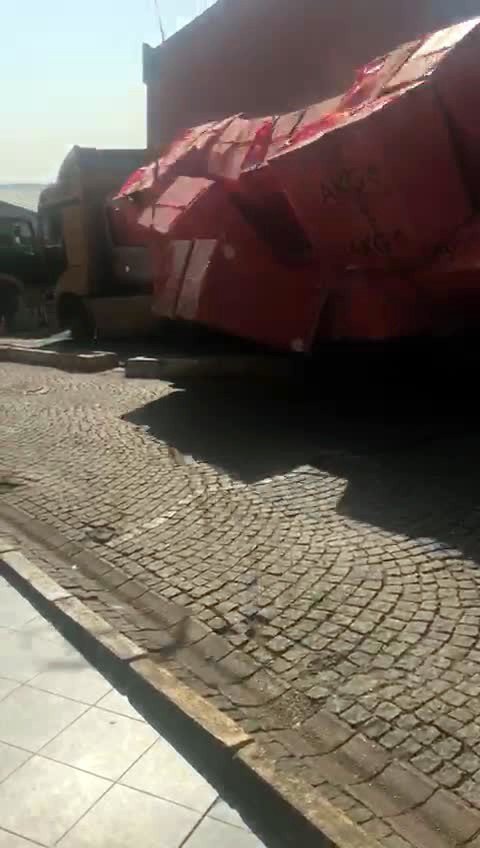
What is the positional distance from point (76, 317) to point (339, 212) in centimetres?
1061

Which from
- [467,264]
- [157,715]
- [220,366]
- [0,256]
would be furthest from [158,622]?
[0,256]

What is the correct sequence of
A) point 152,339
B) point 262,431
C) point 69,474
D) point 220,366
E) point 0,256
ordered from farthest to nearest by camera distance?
1. point 0,256
2. point 152,339
3. point 220,366
4. point 262,431
5. point 69,474

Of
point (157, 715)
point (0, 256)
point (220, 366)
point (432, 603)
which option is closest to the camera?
point (157, 715)

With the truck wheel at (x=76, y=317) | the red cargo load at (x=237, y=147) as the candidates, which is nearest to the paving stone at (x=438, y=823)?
the red cargo load at (x=237, y=147)

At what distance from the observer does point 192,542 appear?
16.3ft

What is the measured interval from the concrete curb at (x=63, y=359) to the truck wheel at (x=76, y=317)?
5.62 ft

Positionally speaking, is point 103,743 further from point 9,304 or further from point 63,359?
point 9,304

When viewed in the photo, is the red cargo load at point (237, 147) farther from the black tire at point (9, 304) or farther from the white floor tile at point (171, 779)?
the black tire at point (9, 304)

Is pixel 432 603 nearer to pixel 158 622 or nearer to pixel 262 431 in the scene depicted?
pixel 158 622

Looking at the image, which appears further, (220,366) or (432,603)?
(220,366)

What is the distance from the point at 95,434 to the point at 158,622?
4.10 meters

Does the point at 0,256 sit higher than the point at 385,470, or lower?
higher

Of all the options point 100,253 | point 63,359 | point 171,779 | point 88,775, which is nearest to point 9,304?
point 100,253

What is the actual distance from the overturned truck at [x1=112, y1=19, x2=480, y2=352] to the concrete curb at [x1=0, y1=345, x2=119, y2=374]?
10.9 ft
